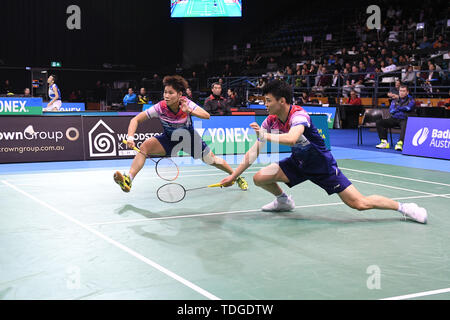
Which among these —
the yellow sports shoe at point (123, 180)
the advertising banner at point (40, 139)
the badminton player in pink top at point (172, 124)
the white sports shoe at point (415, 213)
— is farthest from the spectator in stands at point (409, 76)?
the yellow sports shoe at point (123, 180)

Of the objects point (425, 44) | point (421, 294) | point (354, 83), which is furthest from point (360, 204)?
point (425, 44)

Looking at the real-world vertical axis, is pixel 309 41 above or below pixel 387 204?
above

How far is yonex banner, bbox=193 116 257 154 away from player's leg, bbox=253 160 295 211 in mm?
5779

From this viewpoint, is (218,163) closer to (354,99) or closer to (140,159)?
(140,159)

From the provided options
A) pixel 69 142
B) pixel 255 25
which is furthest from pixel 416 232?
pixel 255 25

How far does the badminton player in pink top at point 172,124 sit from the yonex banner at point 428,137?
6.67m

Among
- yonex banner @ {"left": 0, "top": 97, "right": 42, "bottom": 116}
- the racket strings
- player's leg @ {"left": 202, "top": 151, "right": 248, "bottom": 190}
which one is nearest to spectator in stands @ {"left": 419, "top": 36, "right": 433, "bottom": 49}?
Answer: yonex banner @ {"left": 0, "top": 97, "right": 42, "bottom": 116}

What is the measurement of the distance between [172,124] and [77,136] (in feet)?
16.1

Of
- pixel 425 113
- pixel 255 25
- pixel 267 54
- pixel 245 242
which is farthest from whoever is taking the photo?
pixel 255 25

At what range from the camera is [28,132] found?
11430 millimetres

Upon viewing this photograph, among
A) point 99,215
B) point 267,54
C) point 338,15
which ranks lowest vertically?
point 99,215

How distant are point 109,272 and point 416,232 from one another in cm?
328

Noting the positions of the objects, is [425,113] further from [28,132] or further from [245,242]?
[245,242]

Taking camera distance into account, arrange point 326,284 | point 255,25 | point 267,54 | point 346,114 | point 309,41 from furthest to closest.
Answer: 1. point 255,25
2. point 267,54
3. point 309,41
4. point 346,114
5. point 326,284
